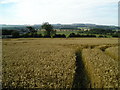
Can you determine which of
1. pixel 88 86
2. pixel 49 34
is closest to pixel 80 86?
pixel 88 86

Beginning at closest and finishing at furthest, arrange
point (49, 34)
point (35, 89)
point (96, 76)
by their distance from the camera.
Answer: point (35, 89) < point (96, 76) < point (49, 34)

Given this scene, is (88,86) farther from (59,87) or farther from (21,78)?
(21,78)

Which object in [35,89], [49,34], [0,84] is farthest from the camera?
[49,34]

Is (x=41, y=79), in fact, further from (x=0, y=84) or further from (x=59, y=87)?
(x=0, y=84)

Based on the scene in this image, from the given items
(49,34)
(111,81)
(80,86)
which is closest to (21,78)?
(80,86)

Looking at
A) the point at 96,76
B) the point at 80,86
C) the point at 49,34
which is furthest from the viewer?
the point at 49,34

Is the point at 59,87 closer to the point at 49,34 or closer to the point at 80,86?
the point at 80,86

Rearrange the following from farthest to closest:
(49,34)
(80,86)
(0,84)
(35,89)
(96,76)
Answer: (49,34)
(96,76)
(80,86)
(0,84)
(35,89)

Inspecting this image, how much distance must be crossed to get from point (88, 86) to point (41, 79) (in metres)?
3.05

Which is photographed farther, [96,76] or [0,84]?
[96,76]

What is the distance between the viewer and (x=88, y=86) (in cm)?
893

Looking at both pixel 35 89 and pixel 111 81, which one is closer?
pixel 35 89

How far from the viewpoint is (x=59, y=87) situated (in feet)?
26.5

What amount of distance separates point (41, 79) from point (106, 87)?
4.06m
